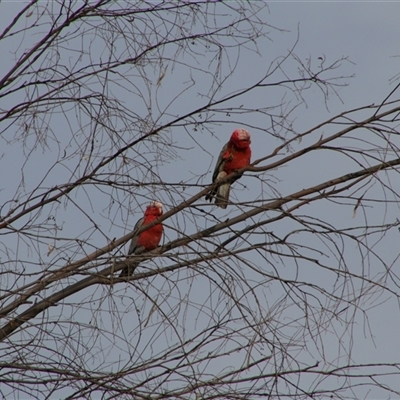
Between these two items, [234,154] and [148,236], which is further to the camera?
[234,154]

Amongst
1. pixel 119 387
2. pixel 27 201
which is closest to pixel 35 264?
pixel 27 201

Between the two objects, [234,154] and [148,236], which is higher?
[234,154]

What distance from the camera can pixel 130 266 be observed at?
370 cm

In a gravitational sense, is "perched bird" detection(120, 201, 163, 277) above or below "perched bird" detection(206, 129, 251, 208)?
below

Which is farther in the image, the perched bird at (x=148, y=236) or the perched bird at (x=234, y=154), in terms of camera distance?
the perched bird at (x=234, y=154)

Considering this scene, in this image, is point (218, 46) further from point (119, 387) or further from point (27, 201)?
point (119, 387)

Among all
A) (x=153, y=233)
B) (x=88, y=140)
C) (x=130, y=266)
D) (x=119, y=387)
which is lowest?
(x=119, y=387)

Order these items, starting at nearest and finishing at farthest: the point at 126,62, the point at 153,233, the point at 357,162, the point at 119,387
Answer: the point at 119,387 → the point at 357,162 → the point at 126,62 → the point at 153,233

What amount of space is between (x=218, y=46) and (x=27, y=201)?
3.50ft

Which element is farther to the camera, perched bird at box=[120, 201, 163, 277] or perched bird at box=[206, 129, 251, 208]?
perched bird at box=[206, 129, 251, 208]

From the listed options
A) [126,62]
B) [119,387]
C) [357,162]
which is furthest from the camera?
[126,62]

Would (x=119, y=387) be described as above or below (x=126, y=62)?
below

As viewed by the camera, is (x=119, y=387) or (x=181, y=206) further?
(x=181, y=206)

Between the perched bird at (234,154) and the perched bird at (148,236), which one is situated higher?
the perched bird at (234,154)
